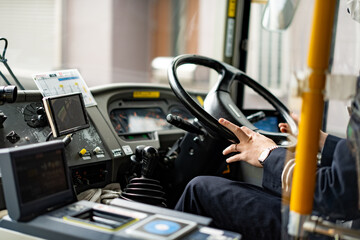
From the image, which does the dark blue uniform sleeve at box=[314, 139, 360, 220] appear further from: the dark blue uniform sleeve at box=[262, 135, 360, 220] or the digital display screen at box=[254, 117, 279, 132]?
the digital display screen at box=[254, 117, 279, 132]

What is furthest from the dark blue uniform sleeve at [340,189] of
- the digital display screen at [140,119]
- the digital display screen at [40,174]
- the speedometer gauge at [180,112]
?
the speedometer gauge at [180,112]

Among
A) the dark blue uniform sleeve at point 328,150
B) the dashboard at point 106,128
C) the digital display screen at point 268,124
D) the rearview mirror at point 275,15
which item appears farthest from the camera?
the digital display screen at point 268,124

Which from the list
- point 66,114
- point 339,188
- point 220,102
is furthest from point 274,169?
point 66,114

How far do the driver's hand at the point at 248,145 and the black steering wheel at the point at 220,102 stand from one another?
6 cm

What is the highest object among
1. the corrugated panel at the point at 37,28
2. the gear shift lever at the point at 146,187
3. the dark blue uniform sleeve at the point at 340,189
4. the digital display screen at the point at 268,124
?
the corrugated panel at the point at 37,28

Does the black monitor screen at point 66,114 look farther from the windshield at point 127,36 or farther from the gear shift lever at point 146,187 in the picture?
the windshield at point 127,36

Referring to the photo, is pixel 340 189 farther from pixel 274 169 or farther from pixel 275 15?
pixel 275 15

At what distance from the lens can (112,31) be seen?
6844 mm

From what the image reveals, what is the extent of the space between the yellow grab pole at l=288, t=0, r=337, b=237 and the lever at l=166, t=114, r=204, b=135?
0.81m

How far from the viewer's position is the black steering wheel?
1.83m

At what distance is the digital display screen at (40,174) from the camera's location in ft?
4.45

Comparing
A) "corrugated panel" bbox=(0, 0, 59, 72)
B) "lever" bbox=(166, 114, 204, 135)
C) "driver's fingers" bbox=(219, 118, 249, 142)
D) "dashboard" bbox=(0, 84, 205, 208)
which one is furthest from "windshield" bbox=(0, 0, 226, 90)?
"driver's fingers" bbox=(219, 118, 249, 142)

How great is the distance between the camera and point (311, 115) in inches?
44.3

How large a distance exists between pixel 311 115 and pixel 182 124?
87 cm
